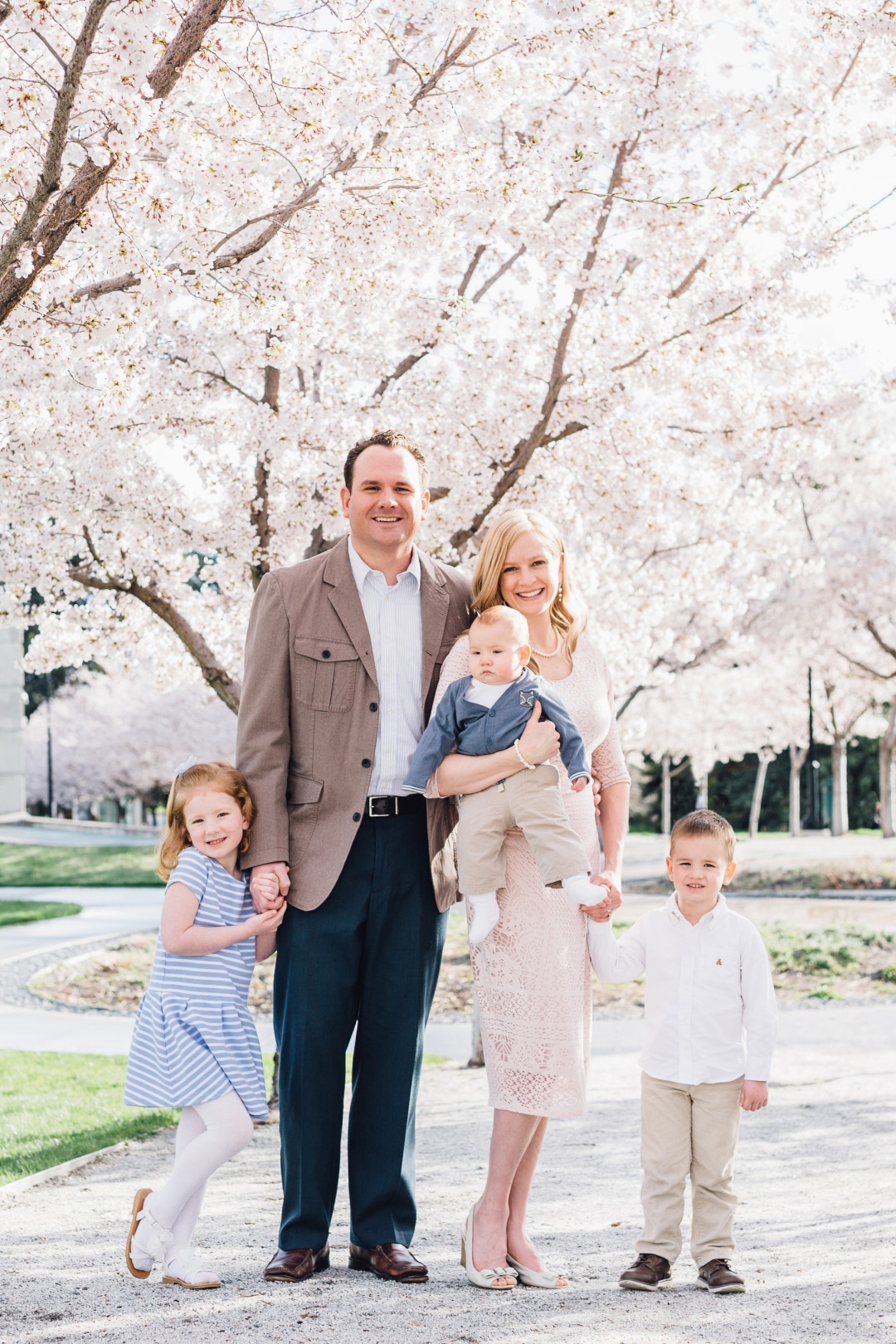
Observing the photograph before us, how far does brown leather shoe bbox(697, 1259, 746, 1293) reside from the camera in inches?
135

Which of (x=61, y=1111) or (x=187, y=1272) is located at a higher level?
(x=187, y=1272)

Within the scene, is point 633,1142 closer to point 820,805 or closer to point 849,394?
point 849,394

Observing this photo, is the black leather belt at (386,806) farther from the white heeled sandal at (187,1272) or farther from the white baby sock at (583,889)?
the white heeled sandal at (187,1272)

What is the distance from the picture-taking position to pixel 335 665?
3.64 metres

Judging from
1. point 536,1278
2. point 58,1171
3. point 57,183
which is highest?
point 57,183

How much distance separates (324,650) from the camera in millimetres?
3648

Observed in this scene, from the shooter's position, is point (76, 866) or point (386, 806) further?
point (76, 866)

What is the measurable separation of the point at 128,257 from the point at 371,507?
1.84 m

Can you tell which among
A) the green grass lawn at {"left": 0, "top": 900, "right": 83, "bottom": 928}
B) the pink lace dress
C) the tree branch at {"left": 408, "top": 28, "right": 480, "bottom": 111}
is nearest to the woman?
the pink lace dress

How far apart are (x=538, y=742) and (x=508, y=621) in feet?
1.09

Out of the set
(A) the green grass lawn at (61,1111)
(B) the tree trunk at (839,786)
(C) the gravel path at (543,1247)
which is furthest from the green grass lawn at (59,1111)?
(B) the tree trunk at (839,786)

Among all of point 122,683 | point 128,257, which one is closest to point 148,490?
point 128,257

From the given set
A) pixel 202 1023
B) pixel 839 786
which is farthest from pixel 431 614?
pixel 839 786

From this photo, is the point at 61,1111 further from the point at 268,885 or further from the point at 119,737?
the point at 119,737
